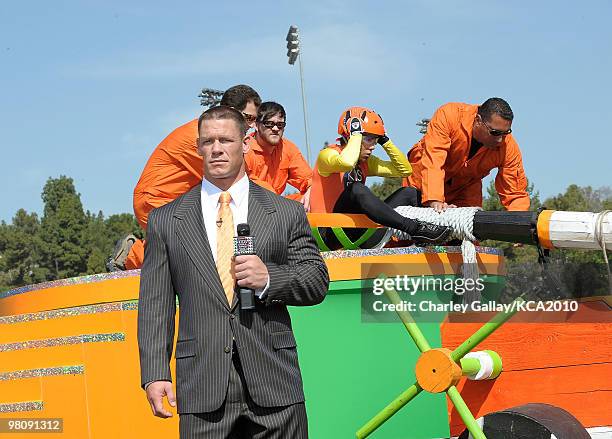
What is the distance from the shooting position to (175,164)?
5.99 metres

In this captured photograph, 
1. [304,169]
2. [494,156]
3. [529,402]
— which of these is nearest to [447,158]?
[494,156]

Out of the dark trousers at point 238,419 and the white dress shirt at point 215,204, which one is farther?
the white dress shirt at point 215,204

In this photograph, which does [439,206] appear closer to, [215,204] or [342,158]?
[342,158]

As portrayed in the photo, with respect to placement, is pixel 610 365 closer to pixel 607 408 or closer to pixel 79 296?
pixel 607 408

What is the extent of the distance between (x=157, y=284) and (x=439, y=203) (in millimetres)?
3076

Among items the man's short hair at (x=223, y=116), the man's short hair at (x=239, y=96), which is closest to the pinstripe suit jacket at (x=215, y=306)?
the man's short hair at (x=223, y=116)

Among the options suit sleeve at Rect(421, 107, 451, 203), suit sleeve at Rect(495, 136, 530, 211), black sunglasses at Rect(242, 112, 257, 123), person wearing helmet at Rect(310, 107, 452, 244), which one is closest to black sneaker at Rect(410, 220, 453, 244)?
person wearing helmet at Rect(310, 107, 452, 244)

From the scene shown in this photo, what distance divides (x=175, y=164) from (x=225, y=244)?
306cm

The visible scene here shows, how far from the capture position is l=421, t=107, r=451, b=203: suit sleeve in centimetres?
586

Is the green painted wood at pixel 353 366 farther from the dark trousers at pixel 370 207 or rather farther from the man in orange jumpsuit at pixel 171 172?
the man in orange jumpsuit at pixel 171 172

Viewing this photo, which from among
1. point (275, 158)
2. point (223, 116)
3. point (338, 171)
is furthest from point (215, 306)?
point (275, 158)

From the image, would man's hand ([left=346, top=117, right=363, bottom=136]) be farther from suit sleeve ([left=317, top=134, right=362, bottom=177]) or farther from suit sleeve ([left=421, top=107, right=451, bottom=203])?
suit sleeve ([left=421, top=107, right=451, bottom=203])

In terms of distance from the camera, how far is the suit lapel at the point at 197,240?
2.97 meters

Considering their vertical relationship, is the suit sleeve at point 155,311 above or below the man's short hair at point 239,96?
below
